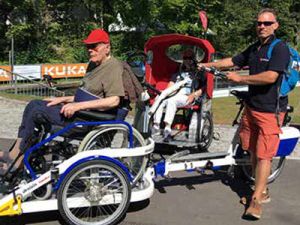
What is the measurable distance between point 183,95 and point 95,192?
117 inches

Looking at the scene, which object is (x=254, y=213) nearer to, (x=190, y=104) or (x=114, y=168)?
(x=114, y=168)

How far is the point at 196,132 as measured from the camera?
6523 millimetres

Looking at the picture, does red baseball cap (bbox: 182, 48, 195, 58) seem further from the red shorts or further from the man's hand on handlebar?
the man's hand on handlebar

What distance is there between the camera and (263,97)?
450 cm

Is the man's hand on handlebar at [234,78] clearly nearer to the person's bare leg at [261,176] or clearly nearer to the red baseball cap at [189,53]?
the person's bare leg at [261,176]

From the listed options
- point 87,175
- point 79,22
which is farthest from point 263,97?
point 79,22

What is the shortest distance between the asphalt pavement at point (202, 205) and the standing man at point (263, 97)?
26cm

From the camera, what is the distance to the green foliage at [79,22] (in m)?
24.3

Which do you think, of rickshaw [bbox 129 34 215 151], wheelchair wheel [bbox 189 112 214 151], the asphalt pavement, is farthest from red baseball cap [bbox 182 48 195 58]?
the asphalt pavement

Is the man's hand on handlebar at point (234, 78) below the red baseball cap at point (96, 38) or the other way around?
below

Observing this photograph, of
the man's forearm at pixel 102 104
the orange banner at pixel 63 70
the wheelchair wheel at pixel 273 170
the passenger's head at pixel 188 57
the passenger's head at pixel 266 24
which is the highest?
the passenger's head at pixel 266 24

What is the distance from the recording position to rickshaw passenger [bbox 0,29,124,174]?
423cm

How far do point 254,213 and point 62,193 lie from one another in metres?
1.83

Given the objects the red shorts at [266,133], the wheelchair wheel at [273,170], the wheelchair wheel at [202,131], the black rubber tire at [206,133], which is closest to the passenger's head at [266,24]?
the red shorts at [266,133]
